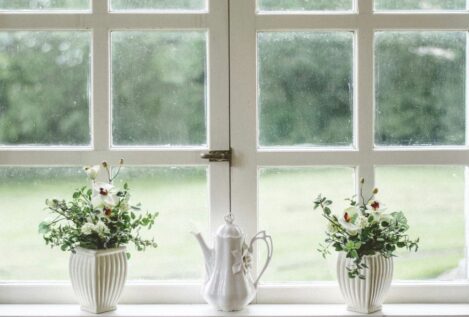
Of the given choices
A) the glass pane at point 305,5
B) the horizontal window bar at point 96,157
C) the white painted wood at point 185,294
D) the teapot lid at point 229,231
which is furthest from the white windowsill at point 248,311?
the glass pane at point 305,5

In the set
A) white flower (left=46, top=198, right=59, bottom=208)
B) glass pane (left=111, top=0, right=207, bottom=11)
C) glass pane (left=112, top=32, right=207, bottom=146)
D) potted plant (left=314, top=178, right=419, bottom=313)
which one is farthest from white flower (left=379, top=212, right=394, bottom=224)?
white flower (left=46, top=198, right=59, bottom=208)

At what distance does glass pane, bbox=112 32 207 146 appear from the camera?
7.18 feet

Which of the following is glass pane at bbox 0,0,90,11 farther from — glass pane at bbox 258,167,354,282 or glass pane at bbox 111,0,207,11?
glass pane at bbox 258,167,354,282

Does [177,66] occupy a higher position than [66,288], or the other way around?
[177,66]

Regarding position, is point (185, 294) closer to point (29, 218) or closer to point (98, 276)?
point (98, 276)

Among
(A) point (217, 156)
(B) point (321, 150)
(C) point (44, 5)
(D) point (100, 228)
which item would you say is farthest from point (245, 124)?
(C) point (44, 5)

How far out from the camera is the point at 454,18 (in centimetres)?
216

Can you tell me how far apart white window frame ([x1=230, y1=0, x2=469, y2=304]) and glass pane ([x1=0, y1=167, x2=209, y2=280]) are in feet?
0.57

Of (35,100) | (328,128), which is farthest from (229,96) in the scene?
(35,100)

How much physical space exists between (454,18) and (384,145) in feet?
1.64

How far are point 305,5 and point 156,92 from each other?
1.99ft

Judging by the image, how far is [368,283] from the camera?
1.98 m

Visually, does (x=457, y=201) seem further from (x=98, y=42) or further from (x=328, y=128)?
(x=98, y=42)

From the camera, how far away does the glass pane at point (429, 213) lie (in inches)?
86.0
